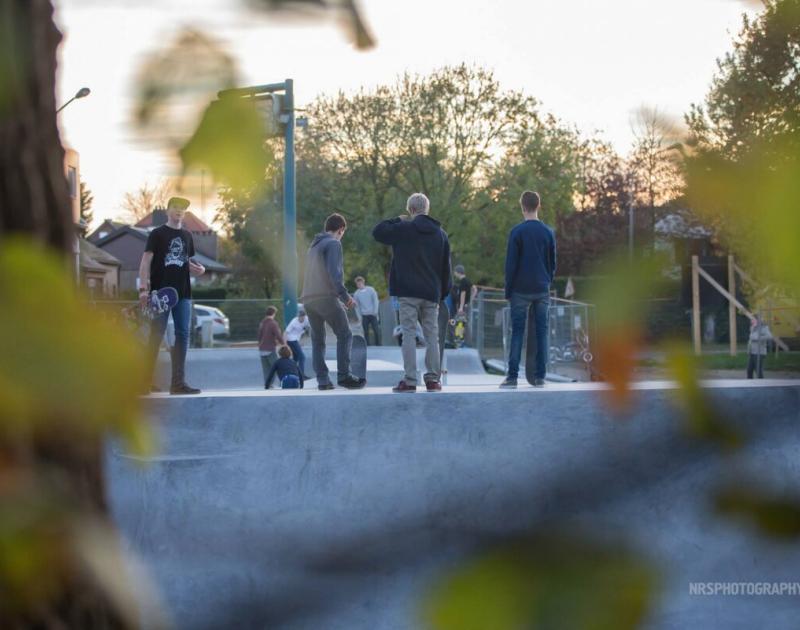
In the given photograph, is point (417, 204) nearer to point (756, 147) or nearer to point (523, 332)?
point (756, 147)

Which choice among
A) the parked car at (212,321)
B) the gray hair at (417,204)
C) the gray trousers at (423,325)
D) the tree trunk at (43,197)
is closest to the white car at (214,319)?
the parked car at (212,321)

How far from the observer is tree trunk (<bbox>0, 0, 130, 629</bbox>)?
1.50 ft

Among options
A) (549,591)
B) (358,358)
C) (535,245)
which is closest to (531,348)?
(358,358)

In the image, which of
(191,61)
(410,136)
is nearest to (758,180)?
(191,61)

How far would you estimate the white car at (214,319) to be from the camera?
62.9 feet

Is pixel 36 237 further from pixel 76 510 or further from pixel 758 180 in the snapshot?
pixel 758 180

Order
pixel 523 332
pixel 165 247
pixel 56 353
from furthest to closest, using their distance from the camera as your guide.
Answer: pixel 523 332
pixel 165 247
pixel 56 353

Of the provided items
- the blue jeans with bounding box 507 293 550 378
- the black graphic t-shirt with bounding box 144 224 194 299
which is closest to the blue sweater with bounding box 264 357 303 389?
the blue jeans with bounding box 507 293 550 378

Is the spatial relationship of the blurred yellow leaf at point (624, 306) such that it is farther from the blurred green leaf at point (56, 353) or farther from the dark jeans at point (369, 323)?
the dark jeans at point (369, 323)

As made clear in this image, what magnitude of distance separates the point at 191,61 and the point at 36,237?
0.35 ft

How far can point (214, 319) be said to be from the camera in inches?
766

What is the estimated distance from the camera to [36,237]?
0.50 m

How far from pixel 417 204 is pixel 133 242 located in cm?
28

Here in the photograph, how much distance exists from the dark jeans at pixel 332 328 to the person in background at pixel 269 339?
488 cm
